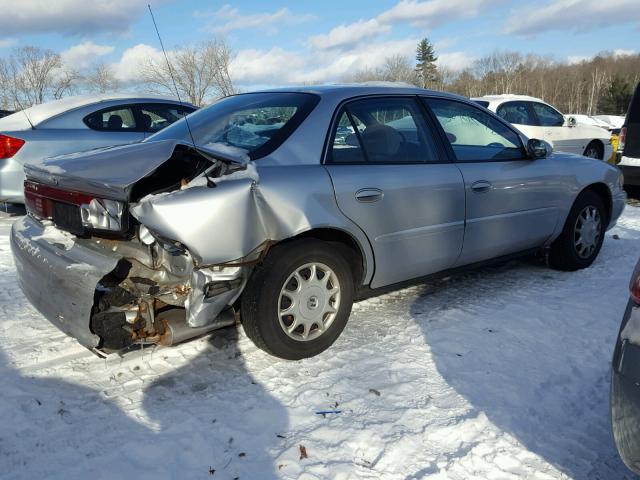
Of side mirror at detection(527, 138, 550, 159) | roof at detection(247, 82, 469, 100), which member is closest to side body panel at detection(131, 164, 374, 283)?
roof at detection(247, 82, 469, 100)

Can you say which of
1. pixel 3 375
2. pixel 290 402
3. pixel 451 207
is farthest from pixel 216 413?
pixel 451 207

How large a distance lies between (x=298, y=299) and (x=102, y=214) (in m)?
Result: 1.14

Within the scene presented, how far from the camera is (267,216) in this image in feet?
9.04

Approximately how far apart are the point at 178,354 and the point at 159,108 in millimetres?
4755

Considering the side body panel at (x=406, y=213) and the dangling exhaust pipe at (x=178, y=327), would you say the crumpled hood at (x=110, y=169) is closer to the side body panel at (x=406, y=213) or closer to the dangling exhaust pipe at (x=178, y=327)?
the dangling exhaust pipe at (x=178, y=327)

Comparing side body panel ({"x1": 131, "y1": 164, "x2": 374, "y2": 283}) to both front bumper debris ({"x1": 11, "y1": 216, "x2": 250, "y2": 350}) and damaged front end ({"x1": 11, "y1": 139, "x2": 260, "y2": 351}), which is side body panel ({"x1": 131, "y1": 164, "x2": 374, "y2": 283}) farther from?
front bumper debris ({"x1": 11, "y1": 216, "x2": 250, "y2": 350})

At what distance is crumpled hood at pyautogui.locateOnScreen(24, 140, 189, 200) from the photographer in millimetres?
2576

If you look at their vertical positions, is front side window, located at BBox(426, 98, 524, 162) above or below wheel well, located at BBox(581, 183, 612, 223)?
above

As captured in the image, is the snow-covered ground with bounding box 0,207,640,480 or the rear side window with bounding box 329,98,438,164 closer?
the snow-covered ground with bounding box 0,207,640,480

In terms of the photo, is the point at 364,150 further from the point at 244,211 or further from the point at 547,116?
the point at 547,116

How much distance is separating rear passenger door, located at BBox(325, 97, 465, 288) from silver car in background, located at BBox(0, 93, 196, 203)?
4.08 m

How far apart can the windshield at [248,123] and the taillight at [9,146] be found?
10.7 feet

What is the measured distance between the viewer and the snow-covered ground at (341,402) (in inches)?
90.3

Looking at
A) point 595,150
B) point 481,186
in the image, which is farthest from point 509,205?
point 595,150
